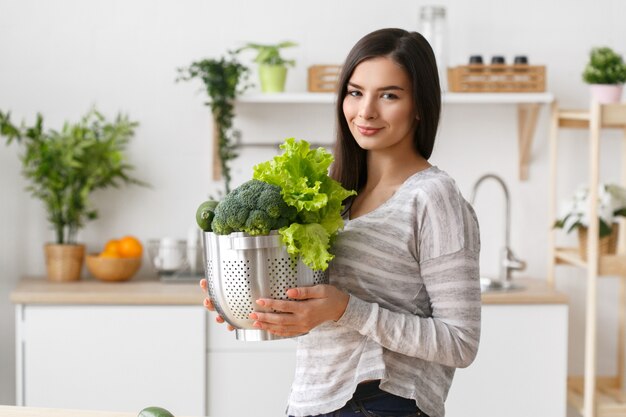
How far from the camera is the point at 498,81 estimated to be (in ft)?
10.6

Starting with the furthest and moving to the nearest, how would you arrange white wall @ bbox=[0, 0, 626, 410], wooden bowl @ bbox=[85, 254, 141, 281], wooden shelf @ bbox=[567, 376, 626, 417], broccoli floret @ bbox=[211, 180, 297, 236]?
white wall @ bbox=[0, 0, 626, 410]
wooden bowl @ bbox=[85, 254, 141, 281]
wooden shelf @ bbox=[567, 376, 626, 417]
broccoli floret @ bbox=[211, 180, 297, 236]

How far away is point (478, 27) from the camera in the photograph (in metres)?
3.39

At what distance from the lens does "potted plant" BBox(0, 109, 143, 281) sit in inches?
124

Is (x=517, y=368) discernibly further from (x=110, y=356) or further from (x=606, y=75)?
(x=110, y=356)

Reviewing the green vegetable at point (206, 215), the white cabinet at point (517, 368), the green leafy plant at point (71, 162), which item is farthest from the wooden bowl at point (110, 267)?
the green vegetable at point (206, 215)

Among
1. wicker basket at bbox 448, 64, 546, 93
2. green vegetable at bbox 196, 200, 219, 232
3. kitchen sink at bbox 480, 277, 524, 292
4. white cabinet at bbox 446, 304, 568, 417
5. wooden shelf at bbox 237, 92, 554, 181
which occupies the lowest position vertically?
white cabinet at bbox 446, 304, 568, 417

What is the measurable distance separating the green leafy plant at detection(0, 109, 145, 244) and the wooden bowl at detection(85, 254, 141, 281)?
0.43ft

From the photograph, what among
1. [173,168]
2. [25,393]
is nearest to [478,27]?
[173,168]

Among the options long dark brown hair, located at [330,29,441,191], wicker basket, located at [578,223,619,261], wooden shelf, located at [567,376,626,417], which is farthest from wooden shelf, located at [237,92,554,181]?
long dark brown hair, located at [330,29,441,191]

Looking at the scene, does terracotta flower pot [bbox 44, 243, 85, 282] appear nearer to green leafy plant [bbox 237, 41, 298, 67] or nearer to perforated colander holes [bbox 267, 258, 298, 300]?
green leafy plant [bbox 237, 41, 298, 67]

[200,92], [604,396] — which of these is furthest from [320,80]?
[604,396]

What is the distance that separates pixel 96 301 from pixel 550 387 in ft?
4.73

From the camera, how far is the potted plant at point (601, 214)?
3014mm

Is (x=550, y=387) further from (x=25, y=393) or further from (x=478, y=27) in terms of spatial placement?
(x=25, y=393)
